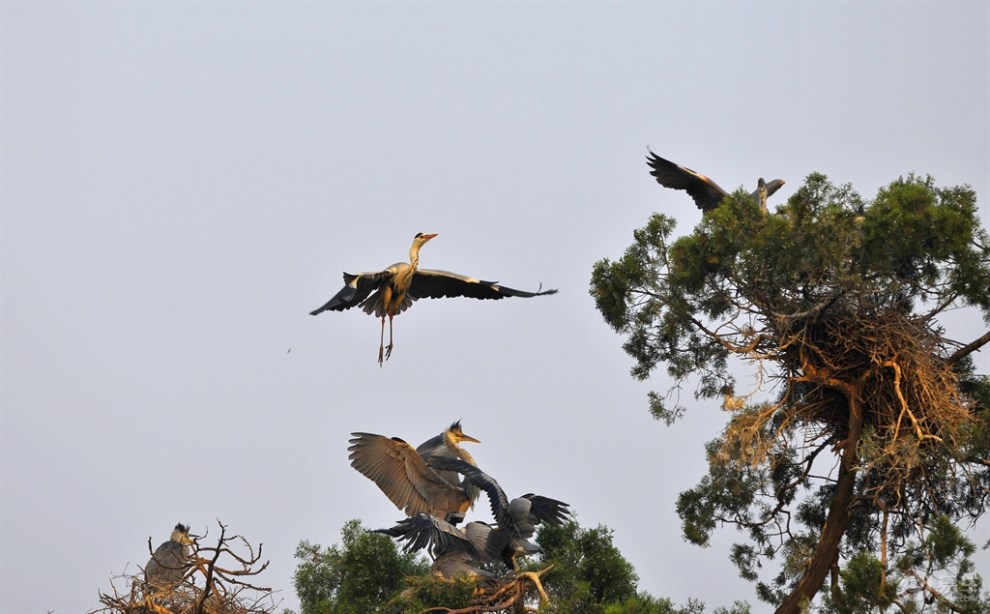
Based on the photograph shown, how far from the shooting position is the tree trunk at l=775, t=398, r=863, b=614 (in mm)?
10711

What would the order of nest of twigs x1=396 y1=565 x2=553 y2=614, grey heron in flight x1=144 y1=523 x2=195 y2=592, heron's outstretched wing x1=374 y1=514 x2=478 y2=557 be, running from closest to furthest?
nest of twigs x1=396 y1=565 x2=553 y2=614
heron's outstretched wing x1=374 y1=514 x2=478 y2=557
grey heron in flight x1=144 y1=523 x2=195 y2=592

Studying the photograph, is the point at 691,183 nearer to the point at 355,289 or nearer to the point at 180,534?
the point at 355,289

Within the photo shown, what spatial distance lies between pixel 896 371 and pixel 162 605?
193 inches

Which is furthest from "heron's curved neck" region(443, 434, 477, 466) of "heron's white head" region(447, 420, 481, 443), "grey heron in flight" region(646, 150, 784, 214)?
"grey heron in flight" region(646, 150, 784, 214)

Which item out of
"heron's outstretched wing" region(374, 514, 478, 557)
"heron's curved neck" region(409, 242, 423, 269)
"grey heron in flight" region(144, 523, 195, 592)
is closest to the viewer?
"heron's outstretched wing" region(374, 514, 478, 557)

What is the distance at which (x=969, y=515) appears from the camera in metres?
11.3

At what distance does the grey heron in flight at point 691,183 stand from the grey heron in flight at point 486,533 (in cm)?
332

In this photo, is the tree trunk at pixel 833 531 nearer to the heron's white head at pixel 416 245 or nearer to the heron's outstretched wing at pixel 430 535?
the heron's outstretched wing at pixel 430 535

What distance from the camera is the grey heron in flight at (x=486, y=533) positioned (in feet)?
37.0

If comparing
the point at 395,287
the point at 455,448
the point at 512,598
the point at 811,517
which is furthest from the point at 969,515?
the point at 395,287

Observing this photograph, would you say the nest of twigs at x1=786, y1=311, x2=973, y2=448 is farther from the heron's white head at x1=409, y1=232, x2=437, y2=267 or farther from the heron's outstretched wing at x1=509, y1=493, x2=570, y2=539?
the heron's white head at x1=409, y1=232, x2=437, y2=267

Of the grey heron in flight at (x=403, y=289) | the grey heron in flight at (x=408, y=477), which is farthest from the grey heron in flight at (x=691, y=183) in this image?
the grey heron in flight at (x=408, y=477)

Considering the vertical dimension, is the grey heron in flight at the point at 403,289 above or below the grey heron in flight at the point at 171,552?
above

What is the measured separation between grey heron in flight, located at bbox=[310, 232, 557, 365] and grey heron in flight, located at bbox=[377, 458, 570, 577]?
207 centimetres
